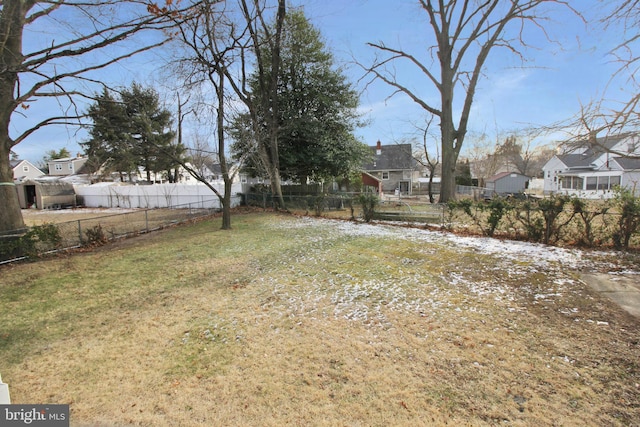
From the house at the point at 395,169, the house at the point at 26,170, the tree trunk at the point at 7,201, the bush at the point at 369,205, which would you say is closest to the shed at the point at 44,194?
the tree trunk at the point at 7,201

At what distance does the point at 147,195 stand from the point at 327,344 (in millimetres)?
24073

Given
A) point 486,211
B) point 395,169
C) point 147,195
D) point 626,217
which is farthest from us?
point 395,169

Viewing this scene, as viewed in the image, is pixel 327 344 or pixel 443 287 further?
pixel 443 287

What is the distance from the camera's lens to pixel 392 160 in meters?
40.1

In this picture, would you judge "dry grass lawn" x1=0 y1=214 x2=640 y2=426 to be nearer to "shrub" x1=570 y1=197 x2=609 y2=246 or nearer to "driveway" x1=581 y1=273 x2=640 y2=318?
"driveway" x1=581 y1=273 x2=640 y2=318

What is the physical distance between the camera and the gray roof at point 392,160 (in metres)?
39.2

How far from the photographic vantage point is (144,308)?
181 inches

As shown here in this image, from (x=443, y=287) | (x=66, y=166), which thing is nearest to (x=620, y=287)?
(x=443, y=287)

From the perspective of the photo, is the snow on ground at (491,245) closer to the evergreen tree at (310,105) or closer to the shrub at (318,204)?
the shrub at (318,204)

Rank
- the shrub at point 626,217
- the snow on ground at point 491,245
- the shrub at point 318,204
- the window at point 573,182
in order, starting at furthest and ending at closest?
the window at point 573,182 < the shrub at point 318,204 < the shrub at point 626,217 < the snow on ground at point 491,245

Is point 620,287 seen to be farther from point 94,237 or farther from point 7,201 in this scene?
point 7,201

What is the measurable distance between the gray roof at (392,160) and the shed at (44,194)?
30765mm

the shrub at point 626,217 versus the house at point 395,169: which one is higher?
the house at point 395,169

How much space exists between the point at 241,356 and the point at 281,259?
3.98 m
